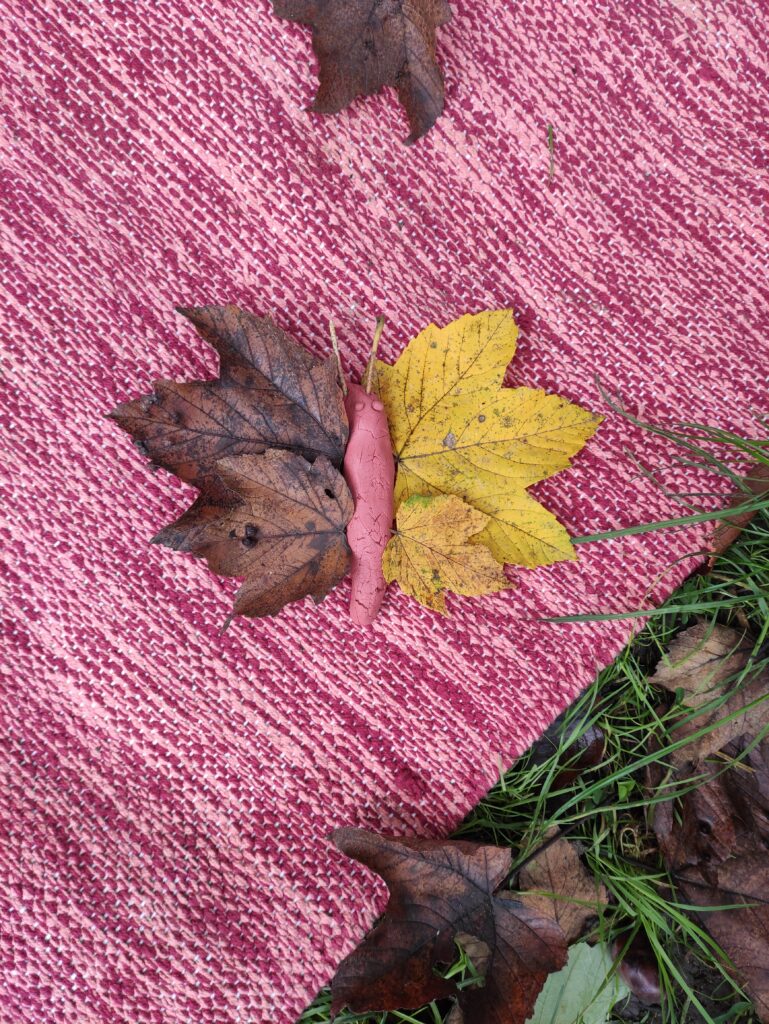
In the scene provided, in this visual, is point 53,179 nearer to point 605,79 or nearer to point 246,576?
point 246,576

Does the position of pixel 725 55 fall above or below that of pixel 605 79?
above

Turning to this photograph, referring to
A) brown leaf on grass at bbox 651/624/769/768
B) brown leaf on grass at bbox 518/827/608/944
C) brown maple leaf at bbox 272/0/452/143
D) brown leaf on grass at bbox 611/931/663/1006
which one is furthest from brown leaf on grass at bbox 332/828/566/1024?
brown maple leaf at bbox 272/0/452/143

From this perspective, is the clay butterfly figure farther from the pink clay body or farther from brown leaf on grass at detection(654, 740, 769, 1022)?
brown leaf on grass at detection(654, 740, 769, 1022)

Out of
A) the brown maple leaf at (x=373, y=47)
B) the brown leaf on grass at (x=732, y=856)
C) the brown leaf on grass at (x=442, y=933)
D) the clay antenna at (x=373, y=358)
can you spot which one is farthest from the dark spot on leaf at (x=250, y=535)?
the brown leaf on grass at (x=732, y=856)

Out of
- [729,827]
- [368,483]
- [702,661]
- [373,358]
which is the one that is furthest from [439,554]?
[729,827]

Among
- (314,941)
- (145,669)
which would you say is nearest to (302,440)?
(145,669)

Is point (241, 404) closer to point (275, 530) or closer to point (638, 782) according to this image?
point (275, 530)
